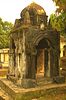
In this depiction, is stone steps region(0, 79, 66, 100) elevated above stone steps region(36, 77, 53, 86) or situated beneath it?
situated beneath

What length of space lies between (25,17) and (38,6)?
Answer: 147cm

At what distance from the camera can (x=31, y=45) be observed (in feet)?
34.3

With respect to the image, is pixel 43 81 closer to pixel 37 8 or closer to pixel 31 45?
pixel 31 45

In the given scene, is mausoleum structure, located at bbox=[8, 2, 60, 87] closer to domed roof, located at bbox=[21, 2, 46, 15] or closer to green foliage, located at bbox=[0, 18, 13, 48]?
domed roof, located at bbox=[21, 2, 46, 15]

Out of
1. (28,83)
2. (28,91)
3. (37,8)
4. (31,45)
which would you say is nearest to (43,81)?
(28,83)

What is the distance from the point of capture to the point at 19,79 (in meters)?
10.6

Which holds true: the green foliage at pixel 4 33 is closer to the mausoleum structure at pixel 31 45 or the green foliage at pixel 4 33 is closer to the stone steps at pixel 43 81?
the mausoleum structure at pixel 31 45

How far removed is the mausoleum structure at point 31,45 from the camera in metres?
10.4

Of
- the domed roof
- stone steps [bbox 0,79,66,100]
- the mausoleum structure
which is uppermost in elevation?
the domed roof

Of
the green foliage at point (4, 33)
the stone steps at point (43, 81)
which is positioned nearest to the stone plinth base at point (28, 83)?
the stone steps at point (43, 81)

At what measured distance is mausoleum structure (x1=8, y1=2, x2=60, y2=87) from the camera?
1042 cm

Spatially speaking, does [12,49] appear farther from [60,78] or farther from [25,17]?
[60,78]

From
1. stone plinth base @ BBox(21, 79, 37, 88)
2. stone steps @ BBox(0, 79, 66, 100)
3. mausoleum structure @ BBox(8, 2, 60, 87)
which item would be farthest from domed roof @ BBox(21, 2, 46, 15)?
stone steps @ BBox(0, 79, 66, 100)

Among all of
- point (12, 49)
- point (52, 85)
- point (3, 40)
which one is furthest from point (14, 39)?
point (3, 40)
